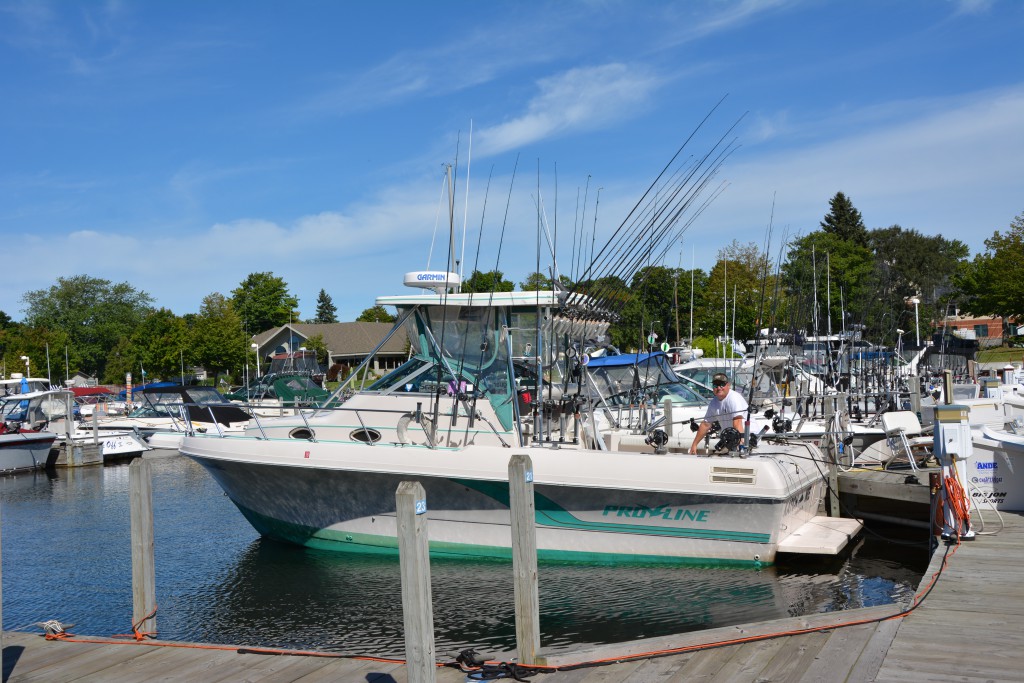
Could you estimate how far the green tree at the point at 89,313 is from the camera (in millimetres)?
86188

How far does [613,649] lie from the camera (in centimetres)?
587

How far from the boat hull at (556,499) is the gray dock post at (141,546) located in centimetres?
402

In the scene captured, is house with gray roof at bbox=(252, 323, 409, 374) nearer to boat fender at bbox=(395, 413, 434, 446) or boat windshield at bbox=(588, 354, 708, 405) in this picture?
boat windshield at bbox=(588, 354, 708, 405)

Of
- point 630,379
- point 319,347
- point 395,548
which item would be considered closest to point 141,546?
point 395,548

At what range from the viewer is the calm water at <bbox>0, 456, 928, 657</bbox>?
8.82 m

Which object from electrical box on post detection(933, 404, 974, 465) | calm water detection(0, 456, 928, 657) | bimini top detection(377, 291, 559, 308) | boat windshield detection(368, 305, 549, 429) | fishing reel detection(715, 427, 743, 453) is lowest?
calm water detection(0, 456, 928, 657)

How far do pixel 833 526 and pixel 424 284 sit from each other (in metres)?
6.16

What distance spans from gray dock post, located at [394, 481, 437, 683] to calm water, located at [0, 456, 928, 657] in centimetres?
310

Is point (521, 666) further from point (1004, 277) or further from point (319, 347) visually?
point (319, 347)

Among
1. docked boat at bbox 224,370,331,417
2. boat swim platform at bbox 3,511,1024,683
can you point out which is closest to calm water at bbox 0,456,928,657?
boat swim platform at bbox 3,511,1024,683

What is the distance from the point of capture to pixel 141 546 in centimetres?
707

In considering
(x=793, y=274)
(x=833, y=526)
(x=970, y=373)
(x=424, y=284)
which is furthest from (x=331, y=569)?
(x=793, y=274)

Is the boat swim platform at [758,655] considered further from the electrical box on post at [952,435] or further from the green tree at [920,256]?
the green tree at [920,256]

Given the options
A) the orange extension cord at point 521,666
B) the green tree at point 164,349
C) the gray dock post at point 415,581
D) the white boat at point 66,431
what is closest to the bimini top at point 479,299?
the orange extension cord at point 521,666
